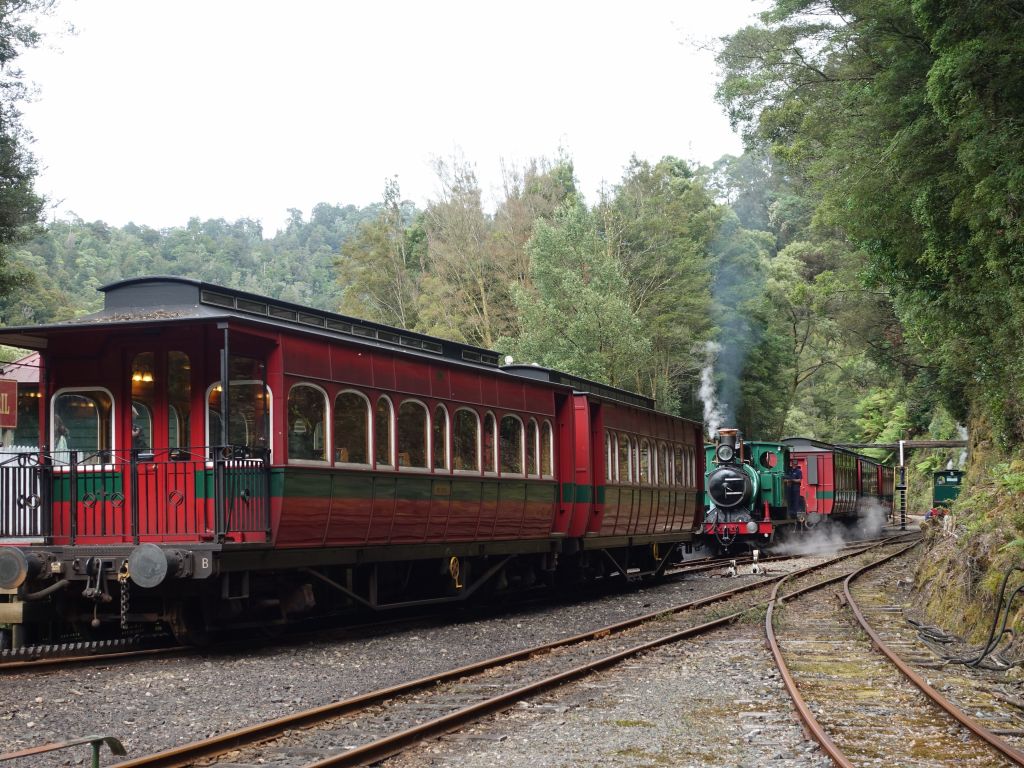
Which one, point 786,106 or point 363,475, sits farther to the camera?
point 786,106

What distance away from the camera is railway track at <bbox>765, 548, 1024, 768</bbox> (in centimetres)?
713

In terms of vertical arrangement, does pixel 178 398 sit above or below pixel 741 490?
above

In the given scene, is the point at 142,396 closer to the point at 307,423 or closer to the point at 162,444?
the point at 162,444

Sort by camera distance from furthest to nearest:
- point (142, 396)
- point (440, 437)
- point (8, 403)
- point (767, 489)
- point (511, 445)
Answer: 1. point (767, 489)
2. point (8, 403)
3. point (511, 445)
4. point (440, 437)
5. point (142, 396)

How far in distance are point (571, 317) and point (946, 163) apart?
2293 cm

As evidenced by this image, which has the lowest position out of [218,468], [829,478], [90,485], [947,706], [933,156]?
[947,706]

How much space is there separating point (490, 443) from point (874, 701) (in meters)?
7.28

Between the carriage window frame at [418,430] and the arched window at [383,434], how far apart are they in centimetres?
12

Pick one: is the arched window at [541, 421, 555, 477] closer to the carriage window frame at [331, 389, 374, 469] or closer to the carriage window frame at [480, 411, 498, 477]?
the carriage window frame at [480, 411, 498, 477]

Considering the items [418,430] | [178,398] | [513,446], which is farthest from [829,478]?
[178,398]

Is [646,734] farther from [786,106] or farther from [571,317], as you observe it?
[571,317]

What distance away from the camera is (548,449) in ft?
56.6

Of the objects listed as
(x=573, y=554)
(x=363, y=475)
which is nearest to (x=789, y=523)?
(x=573, y=554)

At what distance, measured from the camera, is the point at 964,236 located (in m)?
15.4
